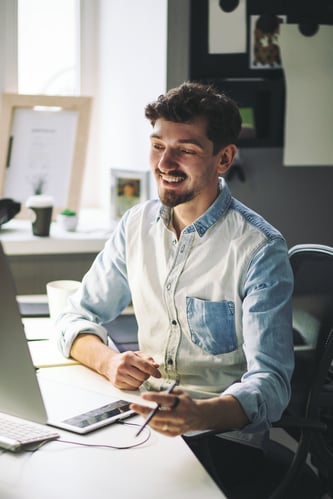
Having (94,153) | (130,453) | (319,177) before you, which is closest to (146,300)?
(130,453)

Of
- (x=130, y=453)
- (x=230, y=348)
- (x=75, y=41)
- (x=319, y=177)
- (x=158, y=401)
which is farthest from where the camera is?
(x=75, y=41)

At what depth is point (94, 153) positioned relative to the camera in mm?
3125

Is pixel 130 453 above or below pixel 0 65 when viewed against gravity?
below

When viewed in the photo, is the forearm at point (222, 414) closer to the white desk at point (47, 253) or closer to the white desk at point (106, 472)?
the white desk at point (106, 472)

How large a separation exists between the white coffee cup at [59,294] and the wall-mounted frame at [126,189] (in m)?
0.72

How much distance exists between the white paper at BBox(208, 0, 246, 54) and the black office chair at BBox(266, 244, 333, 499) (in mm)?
960

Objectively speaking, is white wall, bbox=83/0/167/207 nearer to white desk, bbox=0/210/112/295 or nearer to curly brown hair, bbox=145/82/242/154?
white desk, bbox=0/210/112/295

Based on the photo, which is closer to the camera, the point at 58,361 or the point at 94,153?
the point at 58,361

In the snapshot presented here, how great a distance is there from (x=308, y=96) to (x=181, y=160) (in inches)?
42.7

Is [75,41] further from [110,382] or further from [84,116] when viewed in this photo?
[110,382]

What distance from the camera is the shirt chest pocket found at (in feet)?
5.50

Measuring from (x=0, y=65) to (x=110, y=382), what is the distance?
167cm

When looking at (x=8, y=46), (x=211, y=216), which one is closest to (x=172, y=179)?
(x=211, y=216)

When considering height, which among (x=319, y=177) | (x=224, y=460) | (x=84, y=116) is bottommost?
(x=224, y=460)
